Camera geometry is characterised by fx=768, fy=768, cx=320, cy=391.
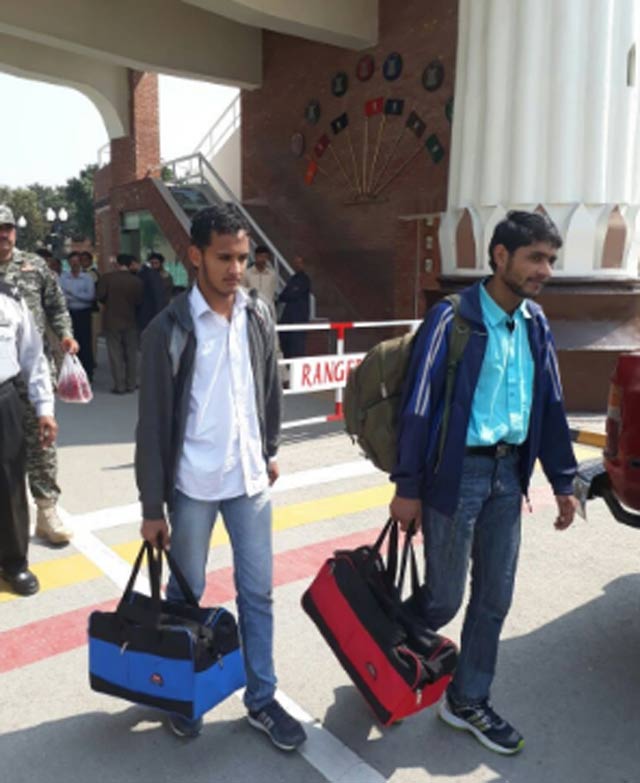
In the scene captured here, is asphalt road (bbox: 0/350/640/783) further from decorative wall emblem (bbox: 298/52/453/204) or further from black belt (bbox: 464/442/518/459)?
decorative wall emblem (bbox: 298/52/453/204)

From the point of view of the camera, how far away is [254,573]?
9.10ft

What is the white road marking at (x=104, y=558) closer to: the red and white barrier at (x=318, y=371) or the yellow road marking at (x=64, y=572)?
the yellow road marking at (x=64, y=572)

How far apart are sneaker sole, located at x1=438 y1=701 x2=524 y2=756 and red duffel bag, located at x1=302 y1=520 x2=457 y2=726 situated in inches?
9.8

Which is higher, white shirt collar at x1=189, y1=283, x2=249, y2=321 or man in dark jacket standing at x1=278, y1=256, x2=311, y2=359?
white shirt collar at x1=189, y1=283, x2=249, y2=321

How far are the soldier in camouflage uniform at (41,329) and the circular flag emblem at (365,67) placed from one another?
38.8 ft

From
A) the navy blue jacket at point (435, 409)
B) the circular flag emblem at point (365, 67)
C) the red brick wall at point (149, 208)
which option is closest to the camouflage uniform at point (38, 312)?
the navy blue jacket at point (435, 409)

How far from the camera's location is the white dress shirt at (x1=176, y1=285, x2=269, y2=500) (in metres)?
2.62

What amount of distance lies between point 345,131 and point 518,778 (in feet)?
48.1

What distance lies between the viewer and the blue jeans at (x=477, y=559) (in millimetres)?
2645

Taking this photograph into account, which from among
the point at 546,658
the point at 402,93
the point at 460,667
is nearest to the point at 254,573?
the point at 460,667

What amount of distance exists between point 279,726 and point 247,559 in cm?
61

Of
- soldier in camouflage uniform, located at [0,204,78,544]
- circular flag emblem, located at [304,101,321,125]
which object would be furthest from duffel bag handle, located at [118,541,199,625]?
circular flag emblem, located at [304,101,321,125]

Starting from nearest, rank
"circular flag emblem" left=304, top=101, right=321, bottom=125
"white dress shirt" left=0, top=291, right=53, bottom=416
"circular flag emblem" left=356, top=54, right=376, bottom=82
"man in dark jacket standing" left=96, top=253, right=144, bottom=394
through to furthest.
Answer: "white dress shirt" left=0, top=291, right=53, bottom=416
"man in dark jacket standing" left=96, top=253, right=144, bottom=394
"circular flag emblem" left=356, top=54, right=376, bottom=82
"circular flag emblem" left=304, top=101, right=321, bottom=125

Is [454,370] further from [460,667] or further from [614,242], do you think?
[614,242]
